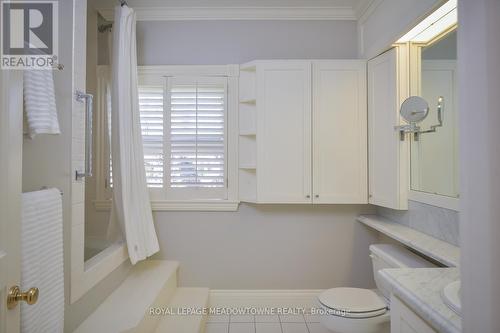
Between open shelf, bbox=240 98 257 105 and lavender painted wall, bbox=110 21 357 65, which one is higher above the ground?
lavender painted wall, bbox=110 21 357 65

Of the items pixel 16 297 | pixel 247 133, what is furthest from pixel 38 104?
pixel 247 133

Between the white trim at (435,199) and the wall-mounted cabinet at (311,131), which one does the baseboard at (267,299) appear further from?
the white trim at (435,199)

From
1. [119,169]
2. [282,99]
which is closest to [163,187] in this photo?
[119,169]

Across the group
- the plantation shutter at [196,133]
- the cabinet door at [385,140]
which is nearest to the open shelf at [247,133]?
the plantation shutter at [196,133]

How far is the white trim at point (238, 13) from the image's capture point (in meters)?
2.55

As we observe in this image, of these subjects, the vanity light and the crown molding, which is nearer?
the vanity light

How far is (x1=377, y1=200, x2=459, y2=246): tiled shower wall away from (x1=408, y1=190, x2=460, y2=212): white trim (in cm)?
3

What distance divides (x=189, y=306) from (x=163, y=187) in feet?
3.22

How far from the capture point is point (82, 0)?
5.33ft

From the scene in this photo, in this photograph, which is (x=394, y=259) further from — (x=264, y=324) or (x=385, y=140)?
(x=264, y=324)

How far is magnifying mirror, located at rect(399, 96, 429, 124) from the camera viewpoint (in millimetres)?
1851

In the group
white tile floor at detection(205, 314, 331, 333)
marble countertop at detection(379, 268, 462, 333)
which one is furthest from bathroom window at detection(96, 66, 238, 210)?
marble countertop at detection(379, 268, 462, 333)

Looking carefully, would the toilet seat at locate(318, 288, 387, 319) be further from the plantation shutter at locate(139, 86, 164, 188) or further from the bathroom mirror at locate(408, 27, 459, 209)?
the plantation shutter at locate(139, 86, 164, 188)

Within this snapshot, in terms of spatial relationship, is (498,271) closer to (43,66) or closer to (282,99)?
(43,66)
